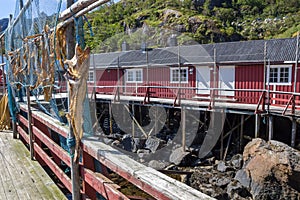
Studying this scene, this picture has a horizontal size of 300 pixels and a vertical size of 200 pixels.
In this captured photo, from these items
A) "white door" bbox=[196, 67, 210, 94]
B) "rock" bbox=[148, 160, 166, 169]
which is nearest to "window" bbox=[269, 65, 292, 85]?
"white door" bbox=[196, 67, 210, 94]

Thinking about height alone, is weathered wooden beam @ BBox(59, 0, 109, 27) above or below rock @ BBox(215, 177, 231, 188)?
above

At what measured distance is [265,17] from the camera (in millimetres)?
53688

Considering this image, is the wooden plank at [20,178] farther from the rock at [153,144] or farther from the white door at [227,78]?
the white door at [227,78]

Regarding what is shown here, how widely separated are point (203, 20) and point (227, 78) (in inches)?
1518

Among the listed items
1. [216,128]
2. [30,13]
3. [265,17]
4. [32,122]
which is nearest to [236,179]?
[216,128]

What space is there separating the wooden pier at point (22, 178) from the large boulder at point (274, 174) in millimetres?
6353

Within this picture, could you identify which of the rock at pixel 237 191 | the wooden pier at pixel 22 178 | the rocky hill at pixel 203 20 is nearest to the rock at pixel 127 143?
the rock at pixel 237 191

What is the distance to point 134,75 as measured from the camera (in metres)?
17.5

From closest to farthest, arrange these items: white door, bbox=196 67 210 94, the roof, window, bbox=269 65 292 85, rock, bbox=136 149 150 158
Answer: window, bbox=269 65 292 85 → rock, bbox=136 149 150 158 → the roof → white door, bbox=196 67 210 94

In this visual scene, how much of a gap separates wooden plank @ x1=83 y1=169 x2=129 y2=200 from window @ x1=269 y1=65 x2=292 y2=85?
1136cm

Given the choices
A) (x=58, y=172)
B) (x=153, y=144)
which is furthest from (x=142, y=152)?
(x=58, y=172)

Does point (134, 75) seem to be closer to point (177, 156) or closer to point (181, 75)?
point (181, 75)

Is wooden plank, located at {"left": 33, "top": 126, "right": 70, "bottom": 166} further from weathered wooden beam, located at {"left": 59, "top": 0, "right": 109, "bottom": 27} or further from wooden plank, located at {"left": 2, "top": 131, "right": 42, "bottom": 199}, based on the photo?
weathered wooden beam, located at {"left": 59, "top": 0, "right": 109, "bottom": 27}

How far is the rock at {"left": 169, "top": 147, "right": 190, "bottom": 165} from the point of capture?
1124 cm
